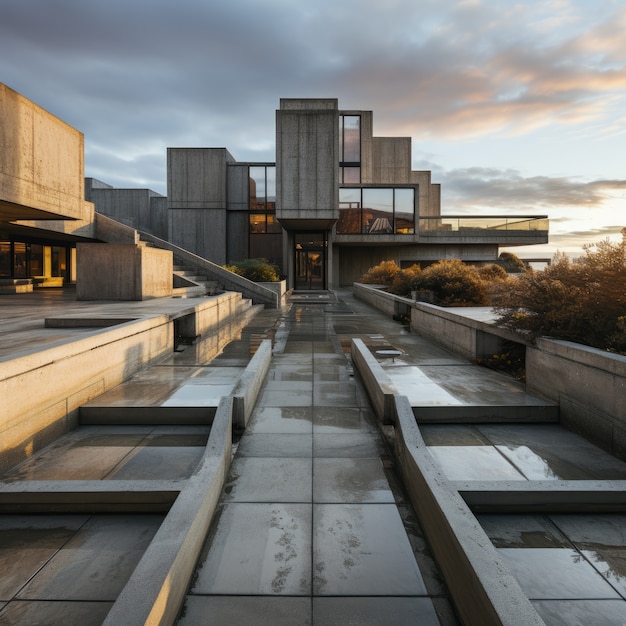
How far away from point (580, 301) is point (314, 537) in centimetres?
477

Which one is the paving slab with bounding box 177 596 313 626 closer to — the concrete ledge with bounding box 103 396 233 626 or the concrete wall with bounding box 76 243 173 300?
the concrete ledge with bounding box 103 396 233 626

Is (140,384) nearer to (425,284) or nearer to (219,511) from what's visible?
(219,511)

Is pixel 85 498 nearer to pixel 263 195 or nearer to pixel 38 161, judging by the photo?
pixel 38 161

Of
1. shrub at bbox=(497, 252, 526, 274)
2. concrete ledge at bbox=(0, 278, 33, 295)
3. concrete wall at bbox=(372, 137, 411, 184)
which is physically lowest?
concrete ledge at bbox=(0, 278, 33, 295)

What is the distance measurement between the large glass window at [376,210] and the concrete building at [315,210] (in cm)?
7

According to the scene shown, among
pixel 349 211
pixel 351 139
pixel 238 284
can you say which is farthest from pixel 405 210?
pixel 238 284

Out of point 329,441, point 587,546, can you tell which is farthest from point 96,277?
point 587,546

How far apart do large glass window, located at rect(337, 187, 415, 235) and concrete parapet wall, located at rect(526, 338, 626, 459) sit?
27346 mm

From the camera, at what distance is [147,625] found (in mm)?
2172

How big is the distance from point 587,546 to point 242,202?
3286 centimetres

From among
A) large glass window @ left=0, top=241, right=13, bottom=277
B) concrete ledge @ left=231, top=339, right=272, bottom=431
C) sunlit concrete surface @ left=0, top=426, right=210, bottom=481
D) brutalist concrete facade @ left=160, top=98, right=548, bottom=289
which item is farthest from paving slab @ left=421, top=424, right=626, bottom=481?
large glass window @ left=0, top=241, right=13, bottom=277

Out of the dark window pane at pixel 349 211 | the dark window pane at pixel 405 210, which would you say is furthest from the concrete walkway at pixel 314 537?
the dark window pane at pixel 405 210

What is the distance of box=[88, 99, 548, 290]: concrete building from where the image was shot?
86.7 ft

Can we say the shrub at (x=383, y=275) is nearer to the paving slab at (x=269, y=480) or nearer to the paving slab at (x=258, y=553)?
the paving slab at (x=269, y=480)
